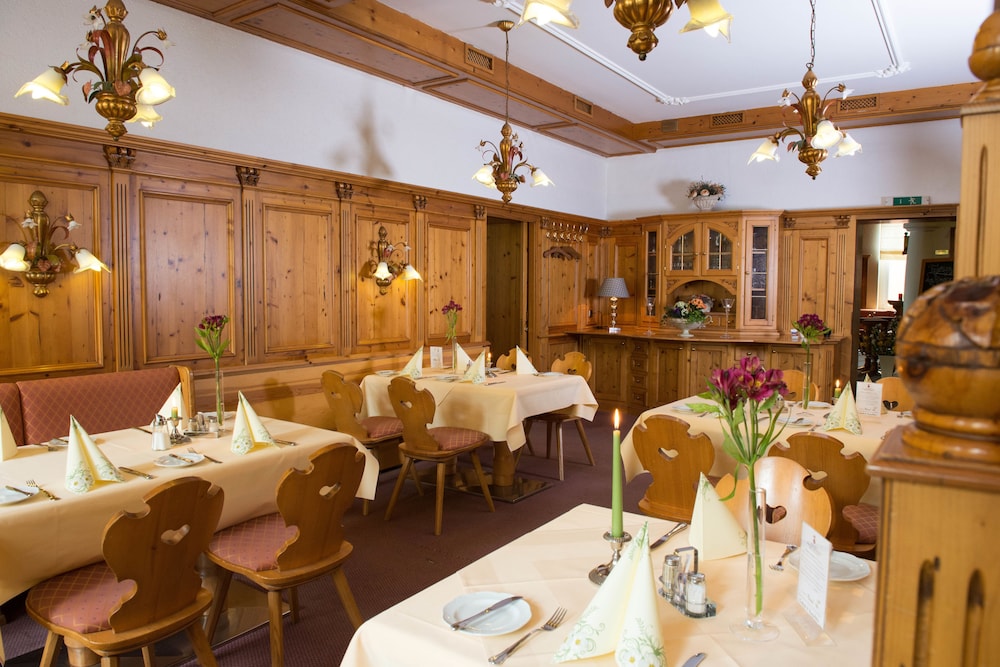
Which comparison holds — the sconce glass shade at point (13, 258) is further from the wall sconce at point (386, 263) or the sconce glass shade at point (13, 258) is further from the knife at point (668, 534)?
the knife at point (668, 534)

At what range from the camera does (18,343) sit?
3.73m

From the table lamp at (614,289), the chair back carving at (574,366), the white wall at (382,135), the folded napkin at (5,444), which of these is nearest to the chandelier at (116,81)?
the white wall at (382,135)

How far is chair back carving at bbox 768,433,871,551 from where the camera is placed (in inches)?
105

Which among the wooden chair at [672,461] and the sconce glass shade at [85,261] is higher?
the sconce glass shade at [85,261]

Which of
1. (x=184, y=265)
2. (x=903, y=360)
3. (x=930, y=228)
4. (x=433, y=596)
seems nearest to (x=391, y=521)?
(x=184, y=265)

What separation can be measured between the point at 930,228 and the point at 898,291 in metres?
1.51

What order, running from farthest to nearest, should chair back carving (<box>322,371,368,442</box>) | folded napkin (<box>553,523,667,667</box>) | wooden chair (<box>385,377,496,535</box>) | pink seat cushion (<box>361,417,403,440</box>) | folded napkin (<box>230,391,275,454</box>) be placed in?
1. pink seat cushion (<box>361,417,403,440</box>)
2. chair back carving (<box>322,371,368,442</box>)
3. wooden chair (<box>385,377,496,535</box>)
4. folded napkin (<box>230,391,275,454</box>)
5. folded napkin (<box>553,523,667,667</box>)

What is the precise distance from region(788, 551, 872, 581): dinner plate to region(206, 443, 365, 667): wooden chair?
153 cm

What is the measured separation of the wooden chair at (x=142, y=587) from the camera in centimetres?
198

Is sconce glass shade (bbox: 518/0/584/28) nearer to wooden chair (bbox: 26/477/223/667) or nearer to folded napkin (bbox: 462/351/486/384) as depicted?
wooden chair (bbox: 26/477/223/667)

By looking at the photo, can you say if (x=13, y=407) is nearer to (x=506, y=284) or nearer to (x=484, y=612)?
(x=484, y=612)

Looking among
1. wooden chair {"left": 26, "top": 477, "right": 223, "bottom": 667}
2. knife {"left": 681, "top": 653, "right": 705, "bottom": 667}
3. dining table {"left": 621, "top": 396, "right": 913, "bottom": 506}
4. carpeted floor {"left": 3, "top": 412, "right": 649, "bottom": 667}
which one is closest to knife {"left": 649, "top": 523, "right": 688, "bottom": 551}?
carpeted floor {"left": 3, "top": 412, "right": 649, "bottom": 667}

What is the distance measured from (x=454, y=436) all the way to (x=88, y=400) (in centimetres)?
222

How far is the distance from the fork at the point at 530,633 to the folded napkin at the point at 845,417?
7.91 ft
